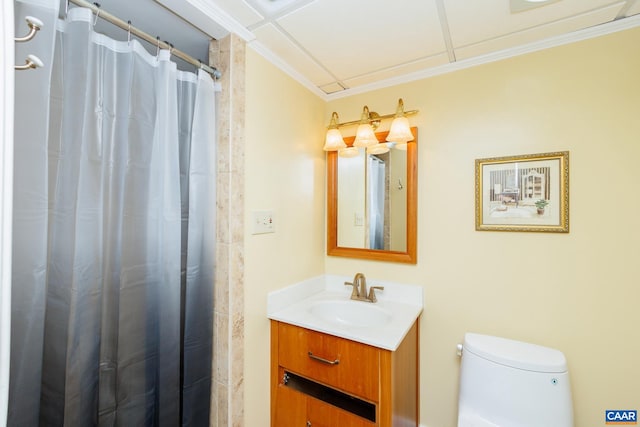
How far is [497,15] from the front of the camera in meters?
1.18

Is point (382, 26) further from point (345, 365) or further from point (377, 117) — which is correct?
point (345, 365)

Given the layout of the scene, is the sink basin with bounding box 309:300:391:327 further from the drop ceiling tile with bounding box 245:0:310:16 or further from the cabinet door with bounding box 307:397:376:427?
the drop ceiling tile with bounding box 245:0:310:16

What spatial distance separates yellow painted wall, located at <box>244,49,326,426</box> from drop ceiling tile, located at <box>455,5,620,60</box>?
0.99 metres

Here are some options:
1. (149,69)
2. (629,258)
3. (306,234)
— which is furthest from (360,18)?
(629,258)

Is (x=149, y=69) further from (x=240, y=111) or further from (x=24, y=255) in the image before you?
(x=24, y=255)

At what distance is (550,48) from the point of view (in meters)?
1.35

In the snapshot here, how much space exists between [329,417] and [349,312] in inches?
22.0

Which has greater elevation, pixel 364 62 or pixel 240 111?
pixel 364 62

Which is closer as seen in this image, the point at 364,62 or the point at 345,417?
the point at 345,417

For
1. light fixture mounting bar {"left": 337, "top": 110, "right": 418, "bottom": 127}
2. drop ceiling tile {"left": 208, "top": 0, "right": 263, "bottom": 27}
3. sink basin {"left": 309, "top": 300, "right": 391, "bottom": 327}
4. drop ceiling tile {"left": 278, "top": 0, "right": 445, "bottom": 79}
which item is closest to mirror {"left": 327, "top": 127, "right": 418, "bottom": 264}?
light fixture mounting bar {"left": 337, "top": 110, "right": 418, "bottom": 127}

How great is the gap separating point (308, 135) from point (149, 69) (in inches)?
37.7

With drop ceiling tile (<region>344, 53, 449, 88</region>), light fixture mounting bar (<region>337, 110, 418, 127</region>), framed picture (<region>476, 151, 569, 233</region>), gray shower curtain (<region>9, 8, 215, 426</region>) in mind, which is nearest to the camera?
gray shower curtain (<region>9, 8, 215, 426</region>)

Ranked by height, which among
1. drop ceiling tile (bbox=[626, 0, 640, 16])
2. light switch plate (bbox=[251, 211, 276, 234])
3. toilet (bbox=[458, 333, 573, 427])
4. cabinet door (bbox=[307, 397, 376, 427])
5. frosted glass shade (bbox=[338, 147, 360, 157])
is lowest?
cabinet door (bbox=[307, 397, 376, 427])

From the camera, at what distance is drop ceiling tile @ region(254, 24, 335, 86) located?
1.33 metres
